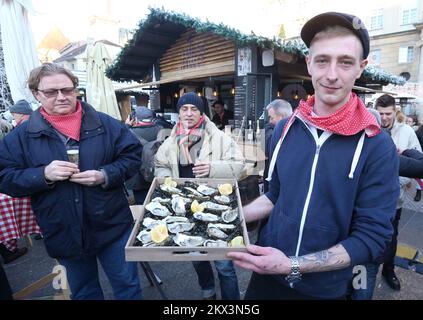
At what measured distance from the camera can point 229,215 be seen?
175 centimetres

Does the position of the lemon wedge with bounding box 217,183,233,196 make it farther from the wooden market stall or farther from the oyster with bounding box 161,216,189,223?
the wooden market stall

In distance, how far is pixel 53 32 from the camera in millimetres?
19531

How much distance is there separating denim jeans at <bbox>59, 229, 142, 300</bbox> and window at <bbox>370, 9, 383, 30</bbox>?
128ft

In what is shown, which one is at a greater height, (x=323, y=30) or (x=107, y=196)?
(x=323, y=30)

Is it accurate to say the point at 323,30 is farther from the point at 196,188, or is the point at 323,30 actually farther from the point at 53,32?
the point at 53,32

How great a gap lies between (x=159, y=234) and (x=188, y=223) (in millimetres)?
273

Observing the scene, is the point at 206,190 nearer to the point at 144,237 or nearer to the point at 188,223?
the point at 188,223

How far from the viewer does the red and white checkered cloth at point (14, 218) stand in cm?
290

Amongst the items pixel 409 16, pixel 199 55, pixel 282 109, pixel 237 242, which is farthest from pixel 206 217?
pixel 409 16

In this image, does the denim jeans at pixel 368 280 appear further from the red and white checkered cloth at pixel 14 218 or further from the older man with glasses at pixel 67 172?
the red and white checkered cloth at pixel 14 218

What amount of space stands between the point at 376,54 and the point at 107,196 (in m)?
38.7

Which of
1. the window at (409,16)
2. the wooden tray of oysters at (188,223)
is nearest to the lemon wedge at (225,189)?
→ the wooden tray of oysters at (188,223)

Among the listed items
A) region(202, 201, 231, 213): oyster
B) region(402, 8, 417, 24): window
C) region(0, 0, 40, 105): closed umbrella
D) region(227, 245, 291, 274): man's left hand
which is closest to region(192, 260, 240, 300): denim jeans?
region(202, 201, 231, 213): oyster
